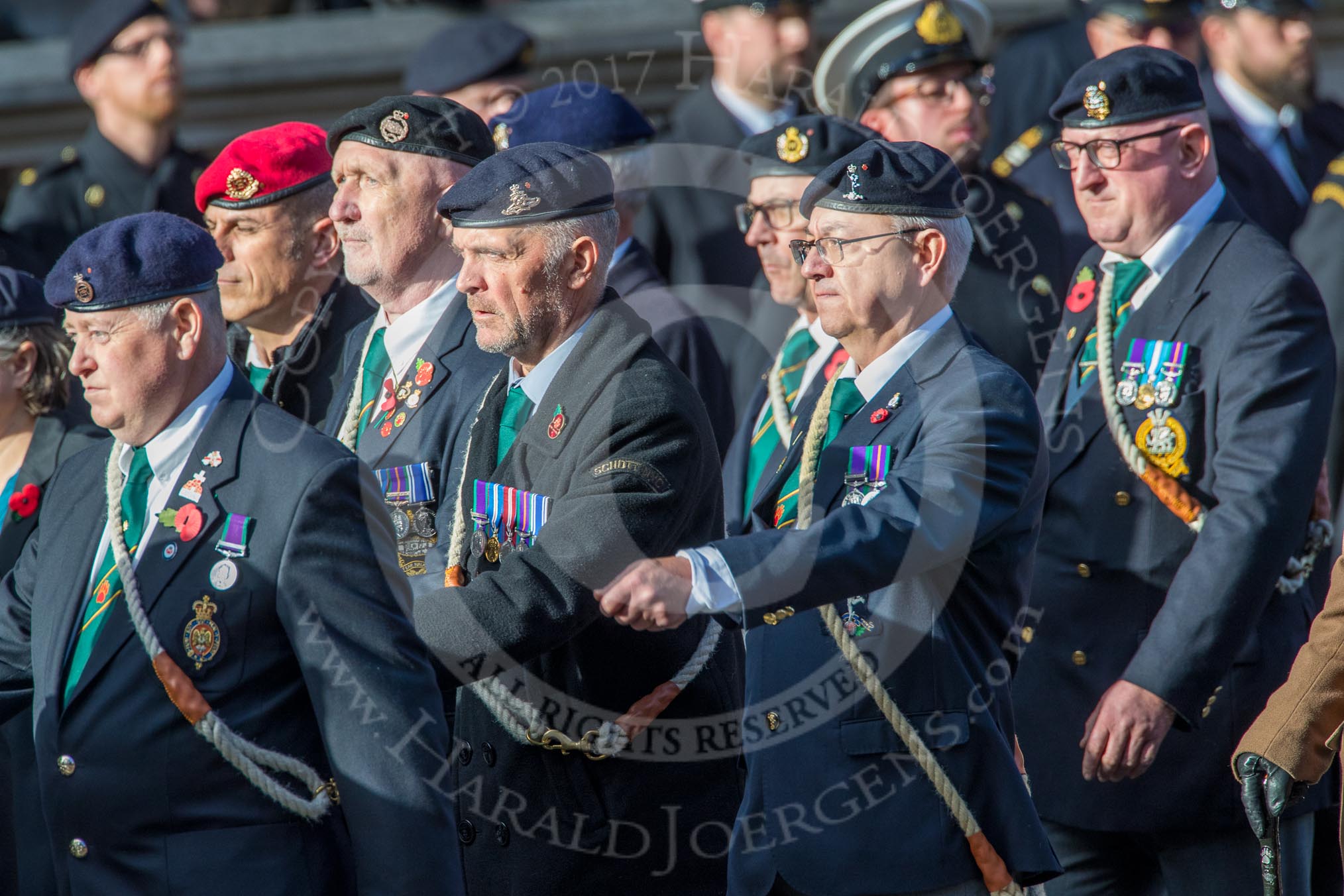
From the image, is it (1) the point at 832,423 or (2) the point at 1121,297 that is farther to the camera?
(2) the point at 1121,297

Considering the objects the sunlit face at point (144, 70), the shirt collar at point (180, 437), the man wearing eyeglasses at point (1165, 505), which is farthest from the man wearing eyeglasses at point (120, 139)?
the man wearing eyeglasses at point (1165, 505)

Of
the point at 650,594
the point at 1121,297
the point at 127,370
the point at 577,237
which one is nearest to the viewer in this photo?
the point at 650,594

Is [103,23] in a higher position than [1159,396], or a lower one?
higher

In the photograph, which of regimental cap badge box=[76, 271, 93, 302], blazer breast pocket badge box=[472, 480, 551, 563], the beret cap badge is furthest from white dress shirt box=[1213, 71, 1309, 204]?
regimental cap badge box=[76, 271, 93, 302]

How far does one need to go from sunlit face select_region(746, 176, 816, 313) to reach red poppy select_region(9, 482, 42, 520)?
2.01m

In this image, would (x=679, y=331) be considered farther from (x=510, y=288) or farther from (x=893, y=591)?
(x=893, y=591)

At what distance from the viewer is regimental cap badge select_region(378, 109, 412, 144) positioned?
4.74 meters

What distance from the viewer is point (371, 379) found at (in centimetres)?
471

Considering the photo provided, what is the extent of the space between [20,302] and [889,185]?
231 centimetres

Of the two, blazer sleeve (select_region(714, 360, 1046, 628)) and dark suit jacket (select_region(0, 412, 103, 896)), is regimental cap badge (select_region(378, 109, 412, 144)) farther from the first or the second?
blazer sleeve (select_region(714, 360, 1046, 628))

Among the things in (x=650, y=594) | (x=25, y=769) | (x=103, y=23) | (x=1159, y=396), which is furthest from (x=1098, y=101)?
(x=103, y=23)

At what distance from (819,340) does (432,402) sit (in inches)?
45.6

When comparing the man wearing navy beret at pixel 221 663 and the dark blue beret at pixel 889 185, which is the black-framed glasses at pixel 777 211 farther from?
the man wearing navy beret at pixel 221 663

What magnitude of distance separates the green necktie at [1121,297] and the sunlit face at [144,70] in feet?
12.7
